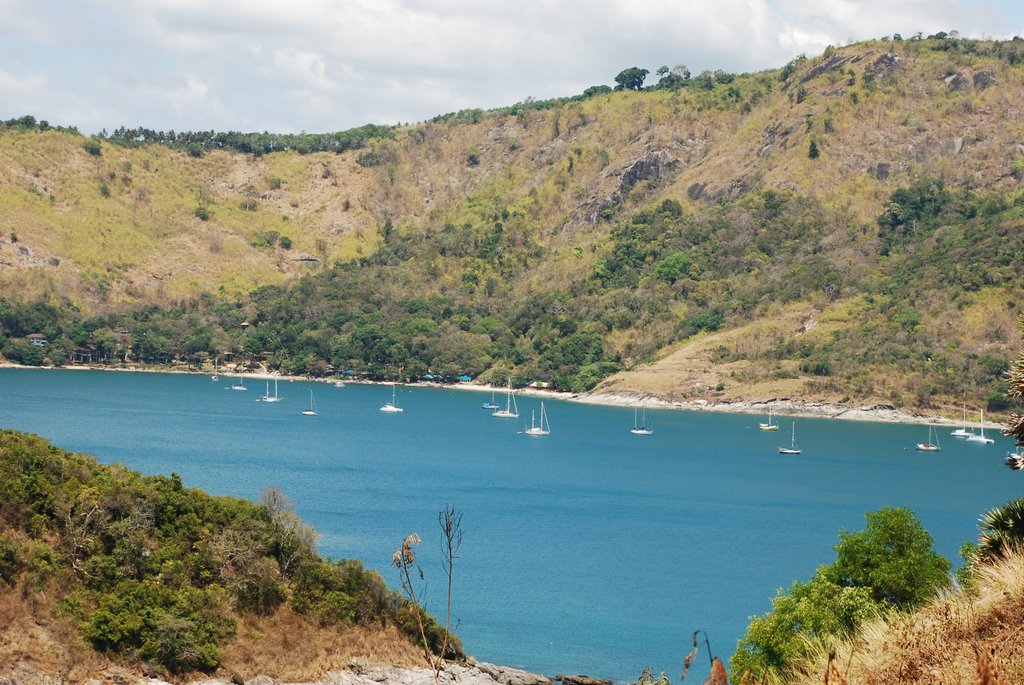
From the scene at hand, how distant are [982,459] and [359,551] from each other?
87487 mm

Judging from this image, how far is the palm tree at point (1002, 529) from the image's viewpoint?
21.5m

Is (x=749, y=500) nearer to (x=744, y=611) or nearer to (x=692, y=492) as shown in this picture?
(x=692, y=492)

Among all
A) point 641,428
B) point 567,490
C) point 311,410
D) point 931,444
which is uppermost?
point 311,410

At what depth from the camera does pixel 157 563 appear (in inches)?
1914

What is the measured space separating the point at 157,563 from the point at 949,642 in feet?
129

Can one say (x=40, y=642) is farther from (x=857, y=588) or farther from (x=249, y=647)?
(x=857, y=588)

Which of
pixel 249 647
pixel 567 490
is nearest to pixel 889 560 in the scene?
pixel 249 647

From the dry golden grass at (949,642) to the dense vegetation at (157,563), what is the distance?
3112 cm

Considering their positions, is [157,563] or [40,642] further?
[157,563]

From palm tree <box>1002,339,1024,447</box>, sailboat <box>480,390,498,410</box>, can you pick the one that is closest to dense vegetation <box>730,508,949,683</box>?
palm tree <box>1002,339,1024,447</box>

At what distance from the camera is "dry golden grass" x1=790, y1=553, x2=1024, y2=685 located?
13.2 metres

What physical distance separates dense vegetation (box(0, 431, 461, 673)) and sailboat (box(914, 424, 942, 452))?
10105cm

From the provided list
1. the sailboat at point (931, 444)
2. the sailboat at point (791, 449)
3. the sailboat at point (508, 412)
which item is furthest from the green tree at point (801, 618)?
the sailboat at point (508, 412)

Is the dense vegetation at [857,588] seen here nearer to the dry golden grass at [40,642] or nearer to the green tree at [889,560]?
the green tree at [889,560]
